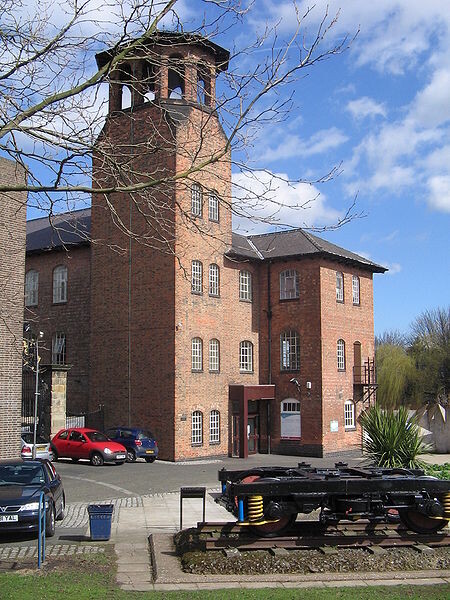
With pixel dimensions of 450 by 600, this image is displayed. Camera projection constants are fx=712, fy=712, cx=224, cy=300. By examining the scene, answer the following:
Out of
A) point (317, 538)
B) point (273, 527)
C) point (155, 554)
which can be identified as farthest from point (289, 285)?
point (155, 554)

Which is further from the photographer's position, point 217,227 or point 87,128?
point 217,227

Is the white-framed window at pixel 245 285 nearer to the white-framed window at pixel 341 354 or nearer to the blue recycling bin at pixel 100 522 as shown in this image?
the white-framed window at pixel 341 354

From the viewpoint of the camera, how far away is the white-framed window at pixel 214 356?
33.2m

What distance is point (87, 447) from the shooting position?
27.5 meters

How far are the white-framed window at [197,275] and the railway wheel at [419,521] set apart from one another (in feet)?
67.5

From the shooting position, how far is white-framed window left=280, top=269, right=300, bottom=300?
35875mm

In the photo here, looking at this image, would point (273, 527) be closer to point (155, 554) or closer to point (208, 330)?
point (155, 554)

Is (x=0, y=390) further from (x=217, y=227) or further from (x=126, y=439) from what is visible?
(x=217, y=227)

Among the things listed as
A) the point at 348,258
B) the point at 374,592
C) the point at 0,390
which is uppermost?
the point at 348,258

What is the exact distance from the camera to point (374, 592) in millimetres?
9156

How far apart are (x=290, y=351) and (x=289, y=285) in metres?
3.34

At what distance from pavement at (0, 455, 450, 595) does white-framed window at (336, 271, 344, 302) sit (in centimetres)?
2021

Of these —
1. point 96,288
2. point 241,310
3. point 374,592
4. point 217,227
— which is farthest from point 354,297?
point 374,592

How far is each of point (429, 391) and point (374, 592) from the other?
50.0 metres
